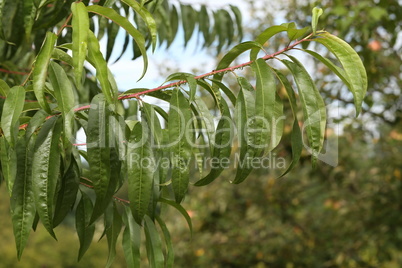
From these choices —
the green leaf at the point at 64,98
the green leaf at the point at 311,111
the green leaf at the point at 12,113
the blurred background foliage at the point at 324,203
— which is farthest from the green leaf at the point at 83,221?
the blurred background foliage at the point at 324,203

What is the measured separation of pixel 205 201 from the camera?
4648 millimetres

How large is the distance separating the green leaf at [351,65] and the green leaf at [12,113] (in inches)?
22.4

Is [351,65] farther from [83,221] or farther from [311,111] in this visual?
[83,221]

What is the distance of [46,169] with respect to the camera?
934 mm

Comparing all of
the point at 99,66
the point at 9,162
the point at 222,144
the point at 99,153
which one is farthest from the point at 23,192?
the point at 222,144

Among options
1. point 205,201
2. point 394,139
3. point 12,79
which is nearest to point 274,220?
point 205,201

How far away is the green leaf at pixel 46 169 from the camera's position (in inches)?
36.1

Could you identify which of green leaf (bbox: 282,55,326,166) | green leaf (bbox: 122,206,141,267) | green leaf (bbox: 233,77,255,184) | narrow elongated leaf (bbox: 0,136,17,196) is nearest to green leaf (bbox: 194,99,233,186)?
green leaf (bbox: 233,77,255,184)

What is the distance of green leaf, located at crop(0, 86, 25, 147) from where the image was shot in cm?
91

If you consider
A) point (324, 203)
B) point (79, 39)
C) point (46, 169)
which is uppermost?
point (79, 39)

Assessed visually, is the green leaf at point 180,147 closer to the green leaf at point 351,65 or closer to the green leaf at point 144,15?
the green leaf at point 144,15

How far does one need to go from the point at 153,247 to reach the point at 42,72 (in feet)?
1.58

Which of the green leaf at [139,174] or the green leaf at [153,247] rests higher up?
the green leaf at [139,174]

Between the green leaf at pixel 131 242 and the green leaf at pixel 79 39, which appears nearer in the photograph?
the green leaf at pixel 79 39
